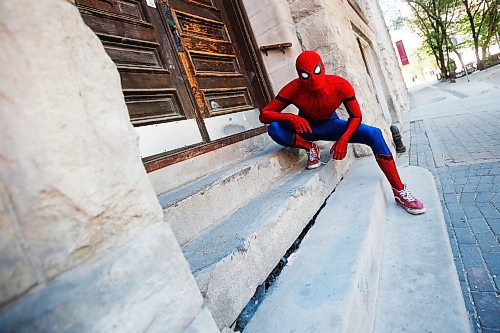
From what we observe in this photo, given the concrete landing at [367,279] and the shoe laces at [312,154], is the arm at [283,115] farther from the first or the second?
the concrete landing at [367,279]

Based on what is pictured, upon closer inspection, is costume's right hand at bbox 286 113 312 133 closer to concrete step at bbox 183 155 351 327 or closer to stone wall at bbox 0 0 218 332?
concrete step at bbox 183 155 351 327

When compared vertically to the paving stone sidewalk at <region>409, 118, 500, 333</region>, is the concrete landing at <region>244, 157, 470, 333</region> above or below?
above

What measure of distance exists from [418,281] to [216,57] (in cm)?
279

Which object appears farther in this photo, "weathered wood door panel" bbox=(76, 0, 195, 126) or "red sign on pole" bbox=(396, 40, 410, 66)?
"red sign on pole" bbox=(396, 40, 410, 66)

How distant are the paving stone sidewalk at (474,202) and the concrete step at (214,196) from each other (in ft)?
4.40

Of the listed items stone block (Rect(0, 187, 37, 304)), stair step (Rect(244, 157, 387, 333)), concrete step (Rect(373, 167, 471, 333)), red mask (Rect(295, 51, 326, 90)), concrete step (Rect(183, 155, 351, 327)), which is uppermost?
red mask (Rect(295, 51, 326, 90))

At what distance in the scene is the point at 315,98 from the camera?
2279mm

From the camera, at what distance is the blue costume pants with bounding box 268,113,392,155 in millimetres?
2303

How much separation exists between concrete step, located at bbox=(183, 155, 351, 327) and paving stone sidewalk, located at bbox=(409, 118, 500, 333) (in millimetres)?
938

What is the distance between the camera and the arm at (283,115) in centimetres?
234

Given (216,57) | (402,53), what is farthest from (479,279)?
(402,53)

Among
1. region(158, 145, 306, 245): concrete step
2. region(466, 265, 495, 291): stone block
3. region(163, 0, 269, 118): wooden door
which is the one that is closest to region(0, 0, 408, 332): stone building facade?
region(158, 145, 306, 245): concrete step

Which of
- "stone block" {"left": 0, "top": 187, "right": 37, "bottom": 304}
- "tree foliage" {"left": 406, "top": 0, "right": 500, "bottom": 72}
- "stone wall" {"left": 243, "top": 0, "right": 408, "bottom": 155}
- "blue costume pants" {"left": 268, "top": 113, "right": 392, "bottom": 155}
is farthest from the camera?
"tree foliage" {"left": 406, "top": 0, "right": 500, "bottom": 72}

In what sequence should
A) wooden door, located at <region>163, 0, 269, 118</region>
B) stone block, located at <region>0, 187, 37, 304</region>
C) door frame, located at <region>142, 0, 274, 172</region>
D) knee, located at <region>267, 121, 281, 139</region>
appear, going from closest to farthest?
stone block, located at <region>0, 187, 37, 304</region> < door frame, located at <region>142, 0, 274, 172</region> < knee, located at <region>267, 121, 281, 139</region> < wooden door, located at <region>163, 0, 269, 118</region>
